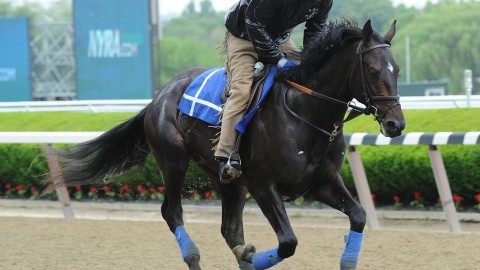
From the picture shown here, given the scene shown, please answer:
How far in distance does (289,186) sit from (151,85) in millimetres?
13577

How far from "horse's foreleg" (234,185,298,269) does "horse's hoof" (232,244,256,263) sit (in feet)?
1.21

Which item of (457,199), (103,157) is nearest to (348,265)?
(103,157)

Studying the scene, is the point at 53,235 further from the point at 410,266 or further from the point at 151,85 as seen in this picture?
the point at 151,85

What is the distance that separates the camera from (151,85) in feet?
59.2

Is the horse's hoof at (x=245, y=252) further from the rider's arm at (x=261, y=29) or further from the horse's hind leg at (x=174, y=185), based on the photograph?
the rider's arm at (x=261, y=29)

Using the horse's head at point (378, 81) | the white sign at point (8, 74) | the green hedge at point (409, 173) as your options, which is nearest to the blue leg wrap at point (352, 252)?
the horse's head at point (378, 81)

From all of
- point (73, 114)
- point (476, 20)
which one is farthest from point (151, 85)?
point (476, 20)

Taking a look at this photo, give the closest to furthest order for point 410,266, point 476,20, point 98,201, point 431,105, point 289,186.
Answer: point 289,186
point 410,266
point 98,201
point 431,105
point 476,20

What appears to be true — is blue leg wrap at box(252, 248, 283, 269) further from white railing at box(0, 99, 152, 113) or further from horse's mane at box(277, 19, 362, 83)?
white railing at box(0, 99, 152, 113)

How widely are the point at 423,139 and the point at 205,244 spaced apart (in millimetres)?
1889

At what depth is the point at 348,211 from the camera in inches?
188

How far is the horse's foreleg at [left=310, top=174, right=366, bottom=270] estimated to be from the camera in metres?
4.66

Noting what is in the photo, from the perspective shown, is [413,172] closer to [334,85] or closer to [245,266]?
[245,266]

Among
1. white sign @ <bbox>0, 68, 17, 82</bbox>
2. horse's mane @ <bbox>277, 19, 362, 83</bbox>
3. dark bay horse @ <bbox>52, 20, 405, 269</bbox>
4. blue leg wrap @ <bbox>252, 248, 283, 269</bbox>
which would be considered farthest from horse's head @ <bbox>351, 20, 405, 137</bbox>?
white sign @ <bbox>0, 68, 17, 82</bbox>
